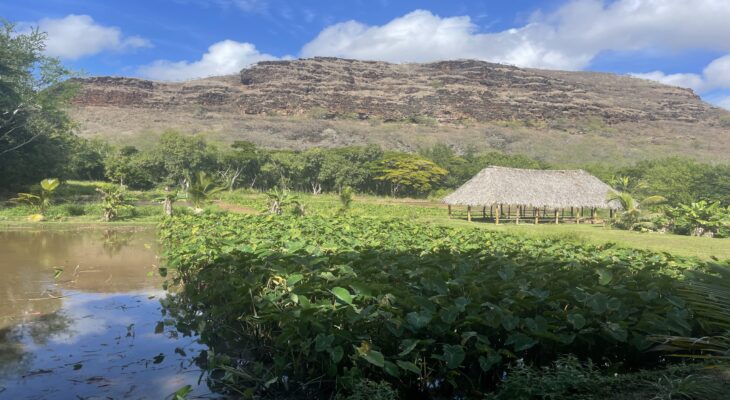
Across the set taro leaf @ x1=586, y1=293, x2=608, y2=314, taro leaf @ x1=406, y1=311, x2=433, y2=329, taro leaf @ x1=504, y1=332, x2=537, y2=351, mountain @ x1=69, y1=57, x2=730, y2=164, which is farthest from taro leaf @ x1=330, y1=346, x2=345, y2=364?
mountain @ x1=69, y1=57, x2=730, y2=164

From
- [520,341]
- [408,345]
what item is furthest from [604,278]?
[408,345]

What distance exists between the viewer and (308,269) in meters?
4.20

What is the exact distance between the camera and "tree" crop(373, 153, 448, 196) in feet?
151

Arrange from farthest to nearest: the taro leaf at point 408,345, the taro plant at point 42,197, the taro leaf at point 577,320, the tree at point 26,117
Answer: the tree at point 26,117 → the taro plant at point 42,197 → the taro leaf at point 577,320 → the taro leaf at point 408,345

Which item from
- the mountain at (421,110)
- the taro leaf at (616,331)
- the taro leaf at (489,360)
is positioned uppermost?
the mountain at (421,110)

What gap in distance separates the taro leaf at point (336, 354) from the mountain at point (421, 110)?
70.0 metres

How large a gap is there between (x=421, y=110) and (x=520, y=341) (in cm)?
10975

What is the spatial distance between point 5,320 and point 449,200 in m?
23.5

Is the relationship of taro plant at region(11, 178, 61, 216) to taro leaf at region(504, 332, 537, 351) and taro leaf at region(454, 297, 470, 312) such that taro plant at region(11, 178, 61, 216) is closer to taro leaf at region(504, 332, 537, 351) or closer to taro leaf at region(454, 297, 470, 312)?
taro leaf at region(454, 297, 470, 312)

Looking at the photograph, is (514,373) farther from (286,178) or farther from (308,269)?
(286,178)

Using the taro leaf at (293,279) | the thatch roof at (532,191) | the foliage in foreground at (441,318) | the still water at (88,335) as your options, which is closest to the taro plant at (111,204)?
the still water at (88,335)

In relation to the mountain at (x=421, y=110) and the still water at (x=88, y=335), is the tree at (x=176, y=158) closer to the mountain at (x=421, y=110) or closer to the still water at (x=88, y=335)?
the mountain at (x=421, y=110)

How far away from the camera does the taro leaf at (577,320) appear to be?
9.91 ft

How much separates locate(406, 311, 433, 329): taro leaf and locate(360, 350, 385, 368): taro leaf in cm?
26
